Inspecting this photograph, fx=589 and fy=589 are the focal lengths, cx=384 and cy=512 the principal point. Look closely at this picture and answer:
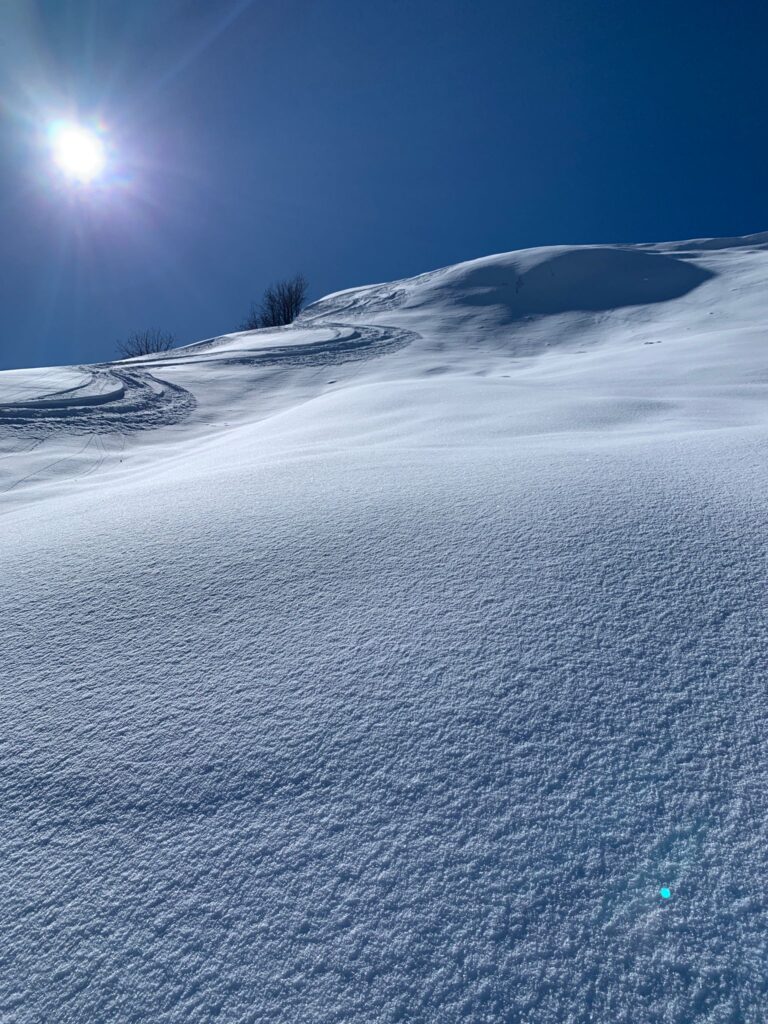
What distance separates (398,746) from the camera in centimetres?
90

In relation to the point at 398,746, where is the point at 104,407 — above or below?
above

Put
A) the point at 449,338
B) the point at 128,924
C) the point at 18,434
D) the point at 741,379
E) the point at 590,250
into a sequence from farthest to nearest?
the point at 590,250, the point at 449,338, the point at 18,434, the point at 741,379, the point at 128,924

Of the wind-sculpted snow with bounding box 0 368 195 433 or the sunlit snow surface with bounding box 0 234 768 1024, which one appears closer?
the sunlit snow surface with bounding box 0 234 768 1024

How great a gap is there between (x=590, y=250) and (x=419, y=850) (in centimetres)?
1331

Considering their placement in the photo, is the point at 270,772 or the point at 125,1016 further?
the point at 270,772

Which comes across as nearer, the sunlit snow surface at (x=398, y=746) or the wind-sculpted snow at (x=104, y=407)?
the sunlit snow surface at (x=398, y=746)

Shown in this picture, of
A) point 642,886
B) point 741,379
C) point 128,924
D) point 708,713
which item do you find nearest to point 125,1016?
A: point 128,924

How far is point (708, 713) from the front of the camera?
2.98 feet

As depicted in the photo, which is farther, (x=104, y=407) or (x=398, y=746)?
(x=104, y=407)

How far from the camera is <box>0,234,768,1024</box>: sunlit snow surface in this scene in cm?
66

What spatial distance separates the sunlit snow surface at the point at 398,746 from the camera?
2.15 feet

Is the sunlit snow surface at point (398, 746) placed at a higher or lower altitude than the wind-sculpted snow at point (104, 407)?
lower

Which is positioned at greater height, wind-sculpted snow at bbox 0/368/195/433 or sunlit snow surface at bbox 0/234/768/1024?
wind-sculpted snow at bbox 0/368/195/433

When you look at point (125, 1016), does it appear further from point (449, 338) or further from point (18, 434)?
point (449, 338)
